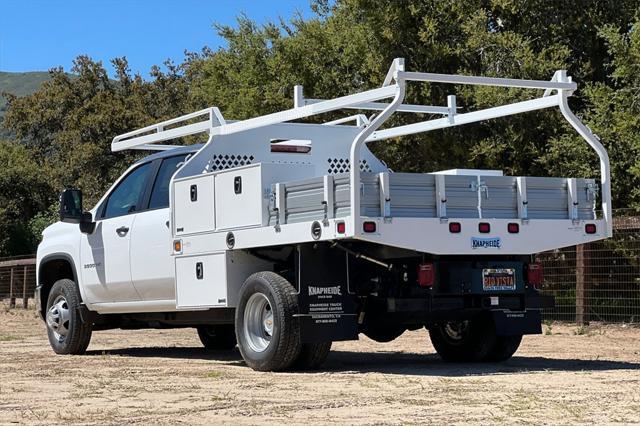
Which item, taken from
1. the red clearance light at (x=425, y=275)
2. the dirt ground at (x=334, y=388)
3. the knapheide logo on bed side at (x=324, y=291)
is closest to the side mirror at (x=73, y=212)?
the dirt ground at (x=334, y=388)

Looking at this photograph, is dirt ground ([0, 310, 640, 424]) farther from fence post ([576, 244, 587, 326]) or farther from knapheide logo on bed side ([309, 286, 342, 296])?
fence post ([576, 244, 587, 326])

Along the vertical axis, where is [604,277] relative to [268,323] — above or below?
above

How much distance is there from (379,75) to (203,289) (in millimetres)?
10707

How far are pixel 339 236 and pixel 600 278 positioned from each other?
29.4 ft

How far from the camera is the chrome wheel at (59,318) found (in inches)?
553

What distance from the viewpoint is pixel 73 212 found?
13586 mm

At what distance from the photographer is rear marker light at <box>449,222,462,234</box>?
10.4 meters

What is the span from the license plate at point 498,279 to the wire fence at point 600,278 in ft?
19.8

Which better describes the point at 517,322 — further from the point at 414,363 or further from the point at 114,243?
the point at 114,243

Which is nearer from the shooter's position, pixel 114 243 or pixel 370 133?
pixel 370 133

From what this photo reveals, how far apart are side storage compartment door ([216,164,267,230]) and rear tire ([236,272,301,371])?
0.53 metres

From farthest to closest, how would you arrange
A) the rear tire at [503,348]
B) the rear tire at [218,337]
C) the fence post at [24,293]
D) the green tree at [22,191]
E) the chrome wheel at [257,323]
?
the green tree at [22,191] → the fence post at [24,293] → the rear tire at [218,337] → the rear tire at [503,348] → the chrome wheel at [257,323]

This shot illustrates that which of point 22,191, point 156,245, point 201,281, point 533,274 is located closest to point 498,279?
point 533,274

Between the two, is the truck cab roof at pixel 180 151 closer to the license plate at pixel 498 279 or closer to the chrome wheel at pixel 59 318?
the chrome wheel at pixel 59 318
